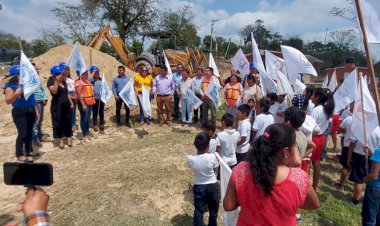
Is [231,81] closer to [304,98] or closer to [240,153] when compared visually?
[304,98]

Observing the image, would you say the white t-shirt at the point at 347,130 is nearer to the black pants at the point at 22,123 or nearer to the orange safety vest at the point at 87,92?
the orange safety vest at the point at 87,92

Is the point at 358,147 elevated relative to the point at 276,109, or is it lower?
lower

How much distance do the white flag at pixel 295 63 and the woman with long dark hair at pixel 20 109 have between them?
14.9 feet

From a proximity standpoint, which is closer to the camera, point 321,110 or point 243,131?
point 243,131

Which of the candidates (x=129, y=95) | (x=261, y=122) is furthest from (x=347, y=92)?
(x=129, y=95)

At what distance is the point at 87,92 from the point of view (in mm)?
7426

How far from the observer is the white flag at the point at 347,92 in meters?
5.02

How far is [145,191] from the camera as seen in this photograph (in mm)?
5086

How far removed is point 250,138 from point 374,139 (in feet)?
5.95

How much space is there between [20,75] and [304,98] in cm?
509

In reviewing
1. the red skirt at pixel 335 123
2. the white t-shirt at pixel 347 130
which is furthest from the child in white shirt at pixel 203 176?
the red skirt at pixel 335 123

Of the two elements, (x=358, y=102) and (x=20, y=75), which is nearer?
(x=358, y=102)

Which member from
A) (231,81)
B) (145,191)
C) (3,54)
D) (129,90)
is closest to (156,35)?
(129,90)

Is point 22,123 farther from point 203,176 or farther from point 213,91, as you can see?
point 213,91
